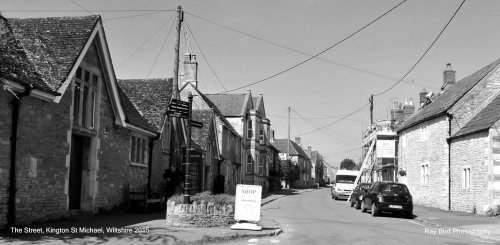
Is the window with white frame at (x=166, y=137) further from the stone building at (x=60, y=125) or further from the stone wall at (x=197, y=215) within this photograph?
the stone wall at (x=197, y=215)

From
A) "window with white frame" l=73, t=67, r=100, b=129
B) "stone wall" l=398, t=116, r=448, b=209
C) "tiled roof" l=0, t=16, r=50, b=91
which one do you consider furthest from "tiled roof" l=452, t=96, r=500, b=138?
"tiled roof" l=0, t=16, r=50, b=91

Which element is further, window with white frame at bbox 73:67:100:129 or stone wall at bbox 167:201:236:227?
window with white frame at bbox 73:67:100:129

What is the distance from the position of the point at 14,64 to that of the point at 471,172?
2150 cm

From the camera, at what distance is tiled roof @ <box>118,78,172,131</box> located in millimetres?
24900

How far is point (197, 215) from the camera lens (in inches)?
622

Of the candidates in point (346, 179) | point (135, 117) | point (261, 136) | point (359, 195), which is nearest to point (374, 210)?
point (359, 195)

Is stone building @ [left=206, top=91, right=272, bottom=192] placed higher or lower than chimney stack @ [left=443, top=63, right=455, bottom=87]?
lower

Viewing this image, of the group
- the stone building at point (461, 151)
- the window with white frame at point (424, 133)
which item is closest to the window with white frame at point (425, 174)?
the stone building at point (461, 151)

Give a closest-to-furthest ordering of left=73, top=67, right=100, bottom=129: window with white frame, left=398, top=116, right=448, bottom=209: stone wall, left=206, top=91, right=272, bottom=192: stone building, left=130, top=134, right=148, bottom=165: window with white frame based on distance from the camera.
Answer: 1. left=73, top=67, right=100, bottom=129: window with white frame
2. left=130, top=134, right=148, bottom=165: window with white frame
3. left=398, top=116, right=448, bottom=209: stone wall
4. left=206, top=91, right=272, bottom=192: stone building

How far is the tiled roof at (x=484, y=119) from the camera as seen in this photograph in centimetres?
2469

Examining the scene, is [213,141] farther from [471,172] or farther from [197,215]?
[197,215]

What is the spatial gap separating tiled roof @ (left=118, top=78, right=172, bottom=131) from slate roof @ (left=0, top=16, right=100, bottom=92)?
25.8ft

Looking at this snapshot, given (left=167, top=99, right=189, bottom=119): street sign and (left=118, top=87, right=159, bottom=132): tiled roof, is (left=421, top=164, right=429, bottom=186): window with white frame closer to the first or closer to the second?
(left=118, top=87, right=159, bottom=132): tiled roof

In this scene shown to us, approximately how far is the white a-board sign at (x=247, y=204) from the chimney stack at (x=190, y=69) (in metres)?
27.2
